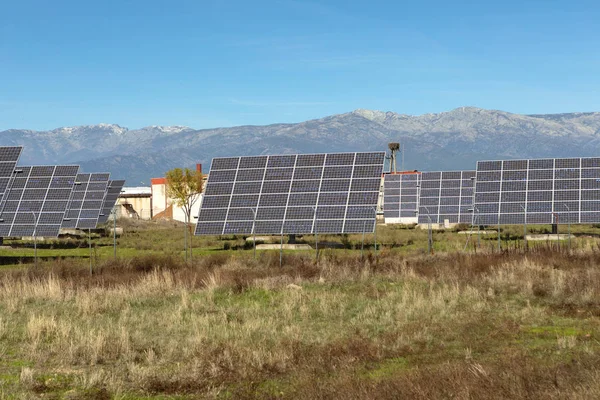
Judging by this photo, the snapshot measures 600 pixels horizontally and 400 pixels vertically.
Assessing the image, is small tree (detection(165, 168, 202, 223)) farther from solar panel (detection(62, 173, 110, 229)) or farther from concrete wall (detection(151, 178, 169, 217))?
solar panel (detection(62, 173, 110, 229))

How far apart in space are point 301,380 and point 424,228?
54455 mm

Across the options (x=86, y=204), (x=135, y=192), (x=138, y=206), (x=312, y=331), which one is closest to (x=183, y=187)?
(x=138, y=206)

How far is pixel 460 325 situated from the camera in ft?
58.8

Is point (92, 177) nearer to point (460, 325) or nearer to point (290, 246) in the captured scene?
point (290, 246)

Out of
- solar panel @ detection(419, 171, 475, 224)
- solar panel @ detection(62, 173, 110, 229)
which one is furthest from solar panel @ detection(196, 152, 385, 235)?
solar panel @ detection(419, 171, 475, 224)

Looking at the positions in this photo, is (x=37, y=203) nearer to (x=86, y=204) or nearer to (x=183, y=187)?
(x=86, y=204)

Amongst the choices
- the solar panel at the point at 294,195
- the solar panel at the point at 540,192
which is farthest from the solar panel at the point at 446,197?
the solar panel at the point at 294,195

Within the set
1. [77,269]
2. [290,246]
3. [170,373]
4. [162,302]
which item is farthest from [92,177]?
[170,373]

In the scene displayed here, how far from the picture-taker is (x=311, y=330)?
17.8 m

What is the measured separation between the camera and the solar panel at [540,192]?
151 feet

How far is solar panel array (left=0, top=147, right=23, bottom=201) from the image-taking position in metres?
37.5

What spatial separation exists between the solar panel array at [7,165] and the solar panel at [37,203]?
585 millimetres

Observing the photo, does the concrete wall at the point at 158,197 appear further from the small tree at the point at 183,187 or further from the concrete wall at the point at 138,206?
the small tree at the point at 183,187

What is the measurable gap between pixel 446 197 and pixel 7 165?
34785 millimetres
